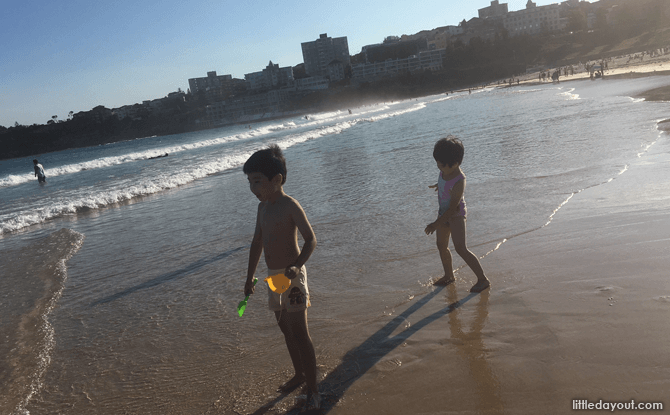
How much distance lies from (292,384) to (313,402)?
349mm

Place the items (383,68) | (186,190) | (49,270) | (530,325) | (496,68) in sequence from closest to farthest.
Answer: (530,325), (49,270), (186,190), (496,68), (383,68)

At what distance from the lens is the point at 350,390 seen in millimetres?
2998

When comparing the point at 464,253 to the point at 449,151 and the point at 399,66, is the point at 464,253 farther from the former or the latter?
the point at 399,66

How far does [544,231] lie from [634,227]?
91 centimetres

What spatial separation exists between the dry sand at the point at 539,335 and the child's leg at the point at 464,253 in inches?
4.2

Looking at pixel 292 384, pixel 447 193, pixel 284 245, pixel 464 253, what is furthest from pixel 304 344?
pixel 447 193

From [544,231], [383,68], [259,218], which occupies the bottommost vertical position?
[544,231]

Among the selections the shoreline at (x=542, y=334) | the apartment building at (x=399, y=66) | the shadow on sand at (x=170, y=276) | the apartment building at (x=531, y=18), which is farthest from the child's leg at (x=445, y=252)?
the apartment building at (x=531, y=18)

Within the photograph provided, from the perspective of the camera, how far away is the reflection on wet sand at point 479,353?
8.68ft

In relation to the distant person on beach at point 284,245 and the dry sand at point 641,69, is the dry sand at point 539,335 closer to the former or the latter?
the distant person on beach at point 284,245

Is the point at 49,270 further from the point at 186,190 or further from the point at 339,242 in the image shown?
the point at 186,190

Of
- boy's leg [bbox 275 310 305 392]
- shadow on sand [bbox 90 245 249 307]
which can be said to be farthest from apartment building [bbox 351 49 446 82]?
boy's leg [bbox 275 310 305 392]

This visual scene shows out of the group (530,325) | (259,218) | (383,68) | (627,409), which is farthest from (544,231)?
→ (383,68)

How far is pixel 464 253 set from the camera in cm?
431
